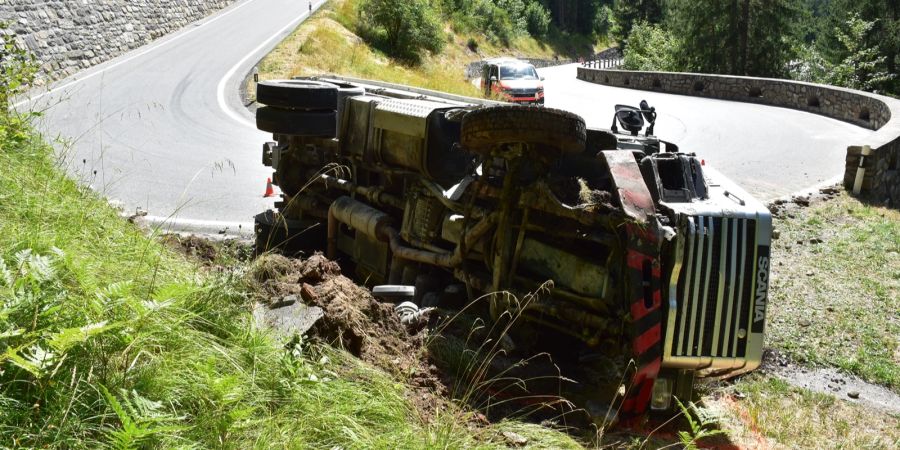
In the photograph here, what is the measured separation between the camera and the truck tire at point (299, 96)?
812cm

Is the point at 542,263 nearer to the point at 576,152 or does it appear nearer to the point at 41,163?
the point at 576,152

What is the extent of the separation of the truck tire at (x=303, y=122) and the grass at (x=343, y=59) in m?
18.3

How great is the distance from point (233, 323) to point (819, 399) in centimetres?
407

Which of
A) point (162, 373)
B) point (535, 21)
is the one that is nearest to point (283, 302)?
point (162, 373)

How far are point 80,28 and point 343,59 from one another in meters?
8.55

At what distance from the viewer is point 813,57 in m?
41.0

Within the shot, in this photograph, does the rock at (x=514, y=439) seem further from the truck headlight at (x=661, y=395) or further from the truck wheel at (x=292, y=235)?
the truck wheel at (x=292, y=235)

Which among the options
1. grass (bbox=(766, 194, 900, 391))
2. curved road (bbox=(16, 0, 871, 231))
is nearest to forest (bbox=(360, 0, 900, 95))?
curved road (bbox=(16, 0, 871, 231))

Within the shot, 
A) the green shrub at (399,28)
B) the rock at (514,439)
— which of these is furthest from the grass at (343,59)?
the rock at (514,439)

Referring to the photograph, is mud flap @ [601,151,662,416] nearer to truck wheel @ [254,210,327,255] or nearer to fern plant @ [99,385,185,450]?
fern plant @ [99,385,185,450]

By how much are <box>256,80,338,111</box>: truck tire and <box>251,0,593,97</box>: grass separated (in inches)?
721

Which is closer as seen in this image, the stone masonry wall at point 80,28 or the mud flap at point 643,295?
the mud flap at point 643,295

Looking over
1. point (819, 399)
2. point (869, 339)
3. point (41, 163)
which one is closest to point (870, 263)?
point (869, 339)

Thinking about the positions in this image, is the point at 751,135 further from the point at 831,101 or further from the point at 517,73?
the point at 517,73
